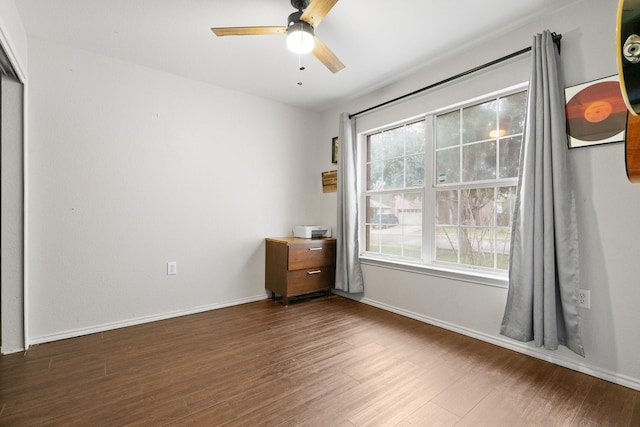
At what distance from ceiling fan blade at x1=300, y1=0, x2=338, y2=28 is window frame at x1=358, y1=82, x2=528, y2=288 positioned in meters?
1.45

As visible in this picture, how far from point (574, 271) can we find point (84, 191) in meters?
3.68

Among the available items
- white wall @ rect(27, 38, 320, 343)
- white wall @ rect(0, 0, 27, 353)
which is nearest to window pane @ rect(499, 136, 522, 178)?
white wall @ rect(27, 38, 320, 343)

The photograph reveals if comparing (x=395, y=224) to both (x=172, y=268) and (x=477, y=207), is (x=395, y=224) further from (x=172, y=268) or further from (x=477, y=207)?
(x=172, y=268)

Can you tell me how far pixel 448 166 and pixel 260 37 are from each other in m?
1.94

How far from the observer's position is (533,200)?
1971 mm

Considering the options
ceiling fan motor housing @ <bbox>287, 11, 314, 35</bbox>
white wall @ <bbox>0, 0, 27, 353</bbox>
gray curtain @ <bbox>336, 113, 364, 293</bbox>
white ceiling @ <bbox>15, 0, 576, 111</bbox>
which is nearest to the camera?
ceiling fan motor housing @ <bbox>287, 11, 314, 35</bbox>

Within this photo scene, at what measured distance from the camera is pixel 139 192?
2.71 meters

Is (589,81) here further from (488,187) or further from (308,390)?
(308,390)

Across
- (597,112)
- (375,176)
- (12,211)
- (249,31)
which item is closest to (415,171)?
(375,176)

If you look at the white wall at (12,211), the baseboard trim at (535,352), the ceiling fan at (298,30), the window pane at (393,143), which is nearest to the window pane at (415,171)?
the window pane at (393,143)

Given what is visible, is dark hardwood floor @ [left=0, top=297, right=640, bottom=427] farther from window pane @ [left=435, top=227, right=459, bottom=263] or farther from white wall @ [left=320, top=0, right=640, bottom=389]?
window pane @ [left=435, top=227, right=459, bottom=263]

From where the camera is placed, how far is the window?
7.64ft

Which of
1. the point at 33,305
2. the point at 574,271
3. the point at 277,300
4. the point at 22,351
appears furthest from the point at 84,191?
the point at 574,271

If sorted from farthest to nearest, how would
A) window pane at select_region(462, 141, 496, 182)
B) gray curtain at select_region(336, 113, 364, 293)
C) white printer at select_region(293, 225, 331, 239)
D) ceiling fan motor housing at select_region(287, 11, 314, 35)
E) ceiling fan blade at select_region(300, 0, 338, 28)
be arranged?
white printer at select_region(293, 225, 331, 239), gray curtain at select_region(336, 113, 364, 293), window pane at select_region(462, 141, 496, 182), ceiling fan motor housing at select_region(287, 11, 314, 35), ceiling fan blade at select_region(300, 0, 338, 28)
